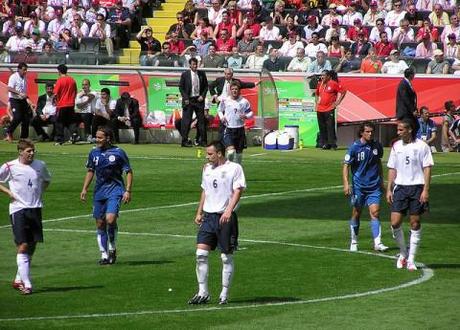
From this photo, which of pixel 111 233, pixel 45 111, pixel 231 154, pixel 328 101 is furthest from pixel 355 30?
pixel 111 233

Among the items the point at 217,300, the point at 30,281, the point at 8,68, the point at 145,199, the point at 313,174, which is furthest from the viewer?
the point at 8,68

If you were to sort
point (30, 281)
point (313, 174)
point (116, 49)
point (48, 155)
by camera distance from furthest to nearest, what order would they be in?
point (116, 49)
point (48, 155)
point (313, 174)
point (30, 281)

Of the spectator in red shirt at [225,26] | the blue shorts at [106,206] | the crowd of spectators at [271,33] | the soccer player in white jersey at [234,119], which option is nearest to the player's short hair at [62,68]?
the crowd of spectators at [271,33]

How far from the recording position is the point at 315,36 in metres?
37.7

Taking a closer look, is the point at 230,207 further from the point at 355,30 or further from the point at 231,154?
the point at 355,30

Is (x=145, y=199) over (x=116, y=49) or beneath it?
beneath

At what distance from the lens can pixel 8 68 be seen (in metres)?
39.0

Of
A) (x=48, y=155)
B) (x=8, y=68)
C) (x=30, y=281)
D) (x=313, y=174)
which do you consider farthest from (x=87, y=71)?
(x=30, y=281)

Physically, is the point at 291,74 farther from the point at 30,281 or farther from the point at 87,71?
the point at 30,281

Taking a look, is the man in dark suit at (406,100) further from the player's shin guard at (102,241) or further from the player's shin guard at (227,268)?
Answer: the player's shin guard at (227,268)

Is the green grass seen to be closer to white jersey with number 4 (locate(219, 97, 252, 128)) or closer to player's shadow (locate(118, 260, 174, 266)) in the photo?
player's shadow (locate(118, 260, 174, 266))

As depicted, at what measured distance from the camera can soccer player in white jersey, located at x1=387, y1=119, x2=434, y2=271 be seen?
17.8 metres

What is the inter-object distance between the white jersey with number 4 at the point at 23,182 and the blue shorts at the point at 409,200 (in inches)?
188

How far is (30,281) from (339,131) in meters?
20.6
